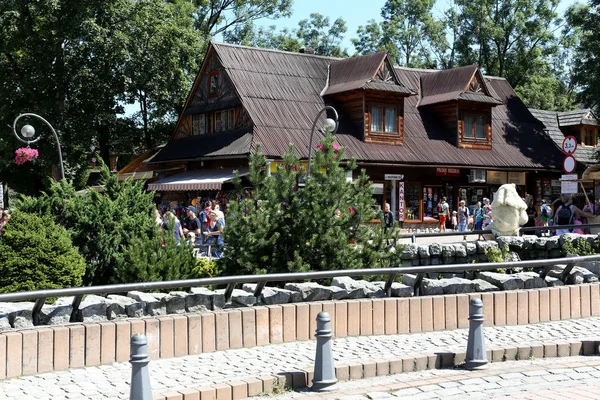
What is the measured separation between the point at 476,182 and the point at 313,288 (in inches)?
1197

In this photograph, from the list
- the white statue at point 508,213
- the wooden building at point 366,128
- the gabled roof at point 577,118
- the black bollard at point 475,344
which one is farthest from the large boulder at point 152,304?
the gabled roof at point 577,118

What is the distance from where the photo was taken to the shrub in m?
8.31

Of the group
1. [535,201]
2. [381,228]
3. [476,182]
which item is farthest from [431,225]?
[381,228]

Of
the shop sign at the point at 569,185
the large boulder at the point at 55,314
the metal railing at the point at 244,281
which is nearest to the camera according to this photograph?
the metal railing at the point at 244,281

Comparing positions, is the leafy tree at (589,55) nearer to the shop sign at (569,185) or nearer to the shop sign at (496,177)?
the shop sign at (496,177)

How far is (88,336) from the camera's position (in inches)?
280

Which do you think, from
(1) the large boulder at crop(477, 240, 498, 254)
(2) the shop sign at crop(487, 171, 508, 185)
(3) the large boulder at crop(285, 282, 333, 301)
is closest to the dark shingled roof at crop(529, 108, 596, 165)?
(2) the shop sign at crop(487, 171, 508, 185)

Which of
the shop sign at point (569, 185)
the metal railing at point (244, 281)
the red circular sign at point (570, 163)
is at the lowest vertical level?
the metal railing at point (244, 281)

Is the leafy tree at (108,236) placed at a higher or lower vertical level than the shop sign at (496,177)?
lower

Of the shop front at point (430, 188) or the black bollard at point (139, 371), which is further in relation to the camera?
the shop front at point (430, 188)

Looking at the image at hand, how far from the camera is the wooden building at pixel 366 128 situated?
108 ft

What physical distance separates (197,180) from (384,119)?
9206 millimetres

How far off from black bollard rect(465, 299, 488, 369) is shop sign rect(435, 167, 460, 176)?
2921 centimetres

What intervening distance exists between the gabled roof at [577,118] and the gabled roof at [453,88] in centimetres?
1080
